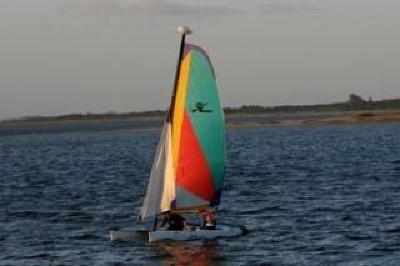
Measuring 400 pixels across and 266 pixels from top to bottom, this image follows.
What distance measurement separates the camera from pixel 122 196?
72.3m

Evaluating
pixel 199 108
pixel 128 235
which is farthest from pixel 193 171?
pixel 128 235

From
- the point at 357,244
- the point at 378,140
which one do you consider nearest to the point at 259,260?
the point at 357,244

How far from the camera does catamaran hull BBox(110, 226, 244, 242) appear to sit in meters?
46.1

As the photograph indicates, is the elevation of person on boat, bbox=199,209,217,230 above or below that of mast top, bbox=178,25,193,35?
below

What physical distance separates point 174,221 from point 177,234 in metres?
1.14

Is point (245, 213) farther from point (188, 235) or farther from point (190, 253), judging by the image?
point (190, 253)

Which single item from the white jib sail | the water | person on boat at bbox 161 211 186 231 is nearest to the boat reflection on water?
the water

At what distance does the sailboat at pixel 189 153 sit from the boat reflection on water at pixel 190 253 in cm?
34

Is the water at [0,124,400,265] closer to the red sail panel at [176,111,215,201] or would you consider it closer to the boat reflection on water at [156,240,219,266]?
the boat reflection on water at [156,240,219,266]

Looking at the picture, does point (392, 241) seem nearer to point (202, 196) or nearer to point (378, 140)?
point (202, 196)

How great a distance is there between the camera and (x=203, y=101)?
46750 mm

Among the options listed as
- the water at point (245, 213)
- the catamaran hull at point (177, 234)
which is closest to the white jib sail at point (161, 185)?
the catamaran hull at point (177, 234)

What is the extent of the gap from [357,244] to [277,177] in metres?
39.9

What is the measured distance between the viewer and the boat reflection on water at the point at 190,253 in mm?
42562
